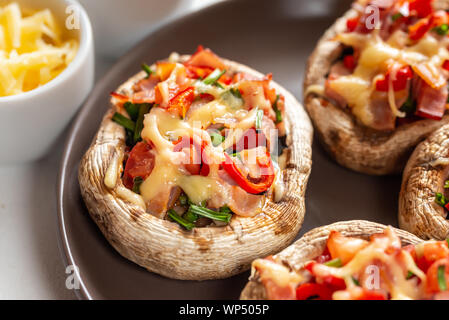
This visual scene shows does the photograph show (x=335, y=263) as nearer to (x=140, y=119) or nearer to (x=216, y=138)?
(x=216, y=138)

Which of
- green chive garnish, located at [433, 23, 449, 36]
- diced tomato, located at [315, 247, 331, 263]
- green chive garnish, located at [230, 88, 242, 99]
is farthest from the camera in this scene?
green chive garnish, located at [433, 23, 449, 36]

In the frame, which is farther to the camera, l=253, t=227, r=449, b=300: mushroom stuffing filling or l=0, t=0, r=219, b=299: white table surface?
l=0, t=0, r=219, b=299: white table surface

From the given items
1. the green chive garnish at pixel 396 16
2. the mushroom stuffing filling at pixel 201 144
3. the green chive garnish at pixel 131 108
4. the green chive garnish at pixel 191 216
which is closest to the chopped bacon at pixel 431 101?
the green chive garnish at pixel 396 16

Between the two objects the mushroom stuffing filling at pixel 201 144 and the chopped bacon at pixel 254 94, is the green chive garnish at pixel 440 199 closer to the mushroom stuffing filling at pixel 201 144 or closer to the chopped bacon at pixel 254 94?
the mushroom stuffing filling at pixel 201 144

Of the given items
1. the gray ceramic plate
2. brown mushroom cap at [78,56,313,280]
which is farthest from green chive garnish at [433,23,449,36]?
brown mushroom cap at [78,56,313,280]

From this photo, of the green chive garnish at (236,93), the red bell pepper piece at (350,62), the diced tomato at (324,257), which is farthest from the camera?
the red bell pepper piece at (350,62)

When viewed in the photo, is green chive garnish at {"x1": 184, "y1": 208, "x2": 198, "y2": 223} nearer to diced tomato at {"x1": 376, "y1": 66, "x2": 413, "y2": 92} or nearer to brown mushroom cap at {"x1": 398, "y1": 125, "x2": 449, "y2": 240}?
brown mushroom cap at {"x1": 398, "y1": 125, "x2": 449, "y2": 240}

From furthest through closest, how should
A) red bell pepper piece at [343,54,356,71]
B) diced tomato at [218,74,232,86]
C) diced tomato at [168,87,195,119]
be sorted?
red bell pepper piece at [343,54,356,71] → diced tomato at [218,74,232,86] → diced tomato at [168,87,195,119]

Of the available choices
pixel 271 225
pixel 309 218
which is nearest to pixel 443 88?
pixel 309 218
